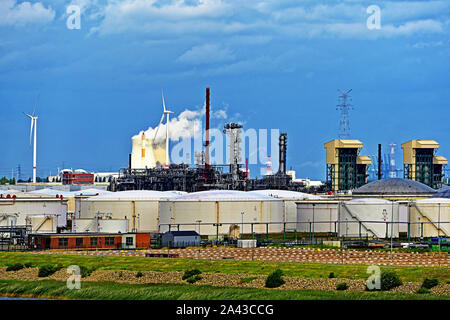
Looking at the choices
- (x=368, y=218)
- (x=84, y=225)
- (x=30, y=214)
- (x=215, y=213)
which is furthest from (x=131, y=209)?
(x=368, y=218)

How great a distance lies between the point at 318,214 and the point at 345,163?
80865mm

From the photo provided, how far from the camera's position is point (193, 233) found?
9425 centimetres

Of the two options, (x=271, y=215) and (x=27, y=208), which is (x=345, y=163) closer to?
(x=271, y=215)

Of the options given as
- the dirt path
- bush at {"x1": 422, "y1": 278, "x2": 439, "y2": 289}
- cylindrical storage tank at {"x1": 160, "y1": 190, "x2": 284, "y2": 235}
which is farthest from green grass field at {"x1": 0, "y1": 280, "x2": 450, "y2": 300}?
→ cylindrical storage tank at {"x1": 160, "y1": 190, "x2": 284, "y2": 235}

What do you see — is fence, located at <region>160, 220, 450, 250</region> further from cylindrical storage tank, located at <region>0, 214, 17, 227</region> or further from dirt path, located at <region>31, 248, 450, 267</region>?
cylindrical storage tank, located at <region>0, 214, 17, 227</region>

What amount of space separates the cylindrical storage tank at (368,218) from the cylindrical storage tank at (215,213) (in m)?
8.25

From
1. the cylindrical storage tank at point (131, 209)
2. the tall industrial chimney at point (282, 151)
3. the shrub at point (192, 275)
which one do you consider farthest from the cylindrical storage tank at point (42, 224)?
the tall industrial chimney at point (282, 151)

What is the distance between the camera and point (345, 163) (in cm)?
19725

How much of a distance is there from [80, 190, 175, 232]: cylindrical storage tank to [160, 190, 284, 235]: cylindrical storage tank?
748 centimetres

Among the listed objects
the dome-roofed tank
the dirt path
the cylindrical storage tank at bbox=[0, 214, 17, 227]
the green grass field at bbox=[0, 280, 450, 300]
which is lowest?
the green grass field at bbox=[0, 280, 450, 300]

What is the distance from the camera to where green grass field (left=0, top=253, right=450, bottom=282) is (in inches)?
2486

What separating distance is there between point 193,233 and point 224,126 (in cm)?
8680

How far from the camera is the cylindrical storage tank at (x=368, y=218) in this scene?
106875 mm
